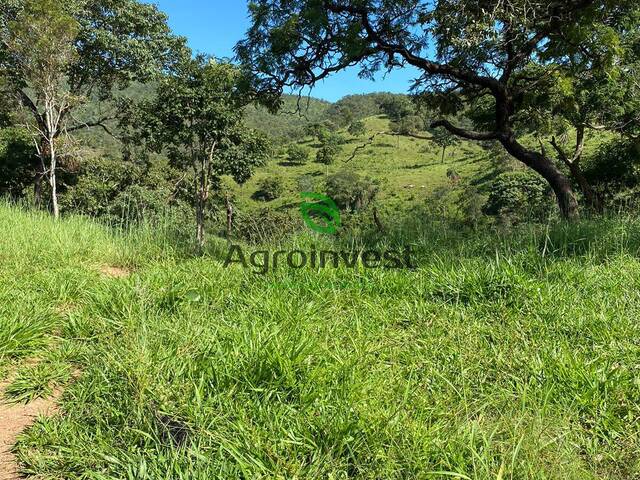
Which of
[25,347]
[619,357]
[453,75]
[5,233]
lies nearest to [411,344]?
[619,357]

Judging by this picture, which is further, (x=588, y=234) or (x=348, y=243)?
(x=348, y=243)

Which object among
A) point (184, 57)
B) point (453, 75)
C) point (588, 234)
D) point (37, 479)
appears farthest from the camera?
point (184, 57)

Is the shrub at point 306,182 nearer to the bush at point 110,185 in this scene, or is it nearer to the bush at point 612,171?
the bush at point 110,185

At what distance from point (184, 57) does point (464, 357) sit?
16501 mm

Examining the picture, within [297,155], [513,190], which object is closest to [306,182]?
[297,155]

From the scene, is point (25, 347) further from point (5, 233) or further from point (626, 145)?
point (626, 145)

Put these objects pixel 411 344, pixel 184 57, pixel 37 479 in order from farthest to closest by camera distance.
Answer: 1. pixel 184 57
2. pixel 411 344
3. pixel 37 479

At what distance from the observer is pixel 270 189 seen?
189ft

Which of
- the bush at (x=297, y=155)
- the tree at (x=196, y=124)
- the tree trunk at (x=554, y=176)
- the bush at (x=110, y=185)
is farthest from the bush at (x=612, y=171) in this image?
the bush at (x=297, y=155)

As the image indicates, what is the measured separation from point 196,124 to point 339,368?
16.3 meters

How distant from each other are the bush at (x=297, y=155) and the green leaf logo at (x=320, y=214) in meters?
71.3

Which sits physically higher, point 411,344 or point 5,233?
point 5,233

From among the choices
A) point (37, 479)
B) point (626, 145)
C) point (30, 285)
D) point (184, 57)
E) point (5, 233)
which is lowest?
point (37, 479)

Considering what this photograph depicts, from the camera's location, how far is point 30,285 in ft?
11.6
